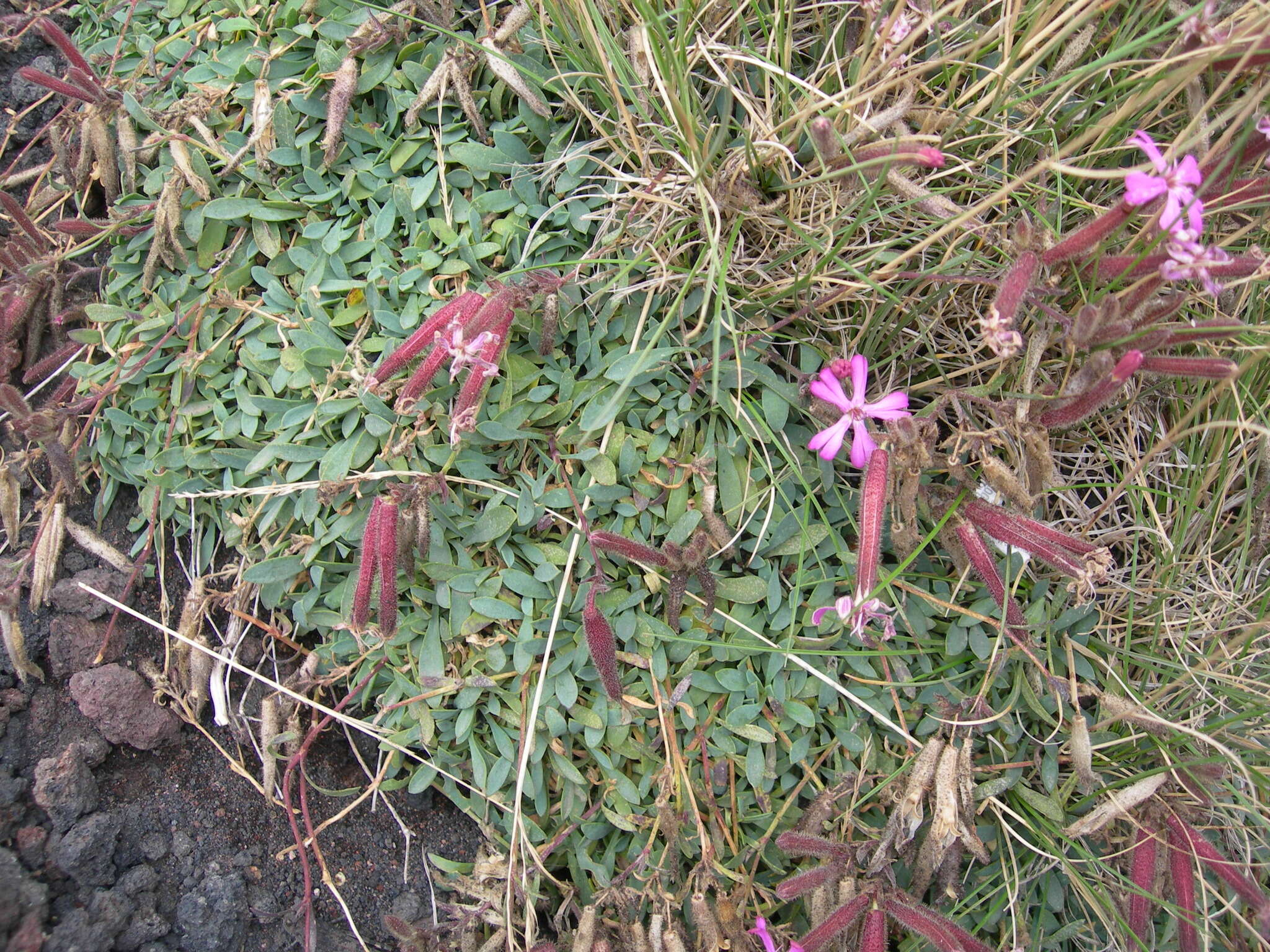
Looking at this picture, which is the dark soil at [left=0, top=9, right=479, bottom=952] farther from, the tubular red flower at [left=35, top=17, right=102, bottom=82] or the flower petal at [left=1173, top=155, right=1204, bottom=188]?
the flower petal at [left=1173, top=155, right=1204, bottom=188]

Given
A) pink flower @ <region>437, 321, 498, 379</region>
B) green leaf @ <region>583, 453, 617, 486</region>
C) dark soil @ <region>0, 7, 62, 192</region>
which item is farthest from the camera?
dark soil @ <region>0, 7, 62, 192</region>

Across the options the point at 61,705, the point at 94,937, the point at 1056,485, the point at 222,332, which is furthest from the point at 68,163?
the point at 1056,485

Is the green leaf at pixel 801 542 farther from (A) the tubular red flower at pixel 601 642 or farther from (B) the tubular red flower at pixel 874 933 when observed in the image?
(B) the tubular red flower at pixel 874 933

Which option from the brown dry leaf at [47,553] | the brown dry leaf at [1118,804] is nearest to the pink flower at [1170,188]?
the brown dry leaf at [1118,804]

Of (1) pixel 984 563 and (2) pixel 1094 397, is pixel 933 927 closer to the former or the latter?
(1) pixel 984 563

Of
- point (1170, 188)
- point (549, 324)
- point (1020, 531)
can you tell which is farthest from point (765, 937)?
point (1170, 188)

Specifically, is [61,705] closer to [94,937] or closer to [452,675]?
[94,937]

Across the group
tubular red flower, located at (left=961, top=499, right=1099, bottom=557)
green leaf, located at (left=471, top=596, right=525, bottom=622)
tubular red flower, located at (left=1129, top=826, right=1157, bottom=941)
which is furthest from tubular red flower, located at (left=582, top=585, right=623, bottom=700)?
tubular red flower, located at (left=1129, top=826, right=1157, bottom=941)
